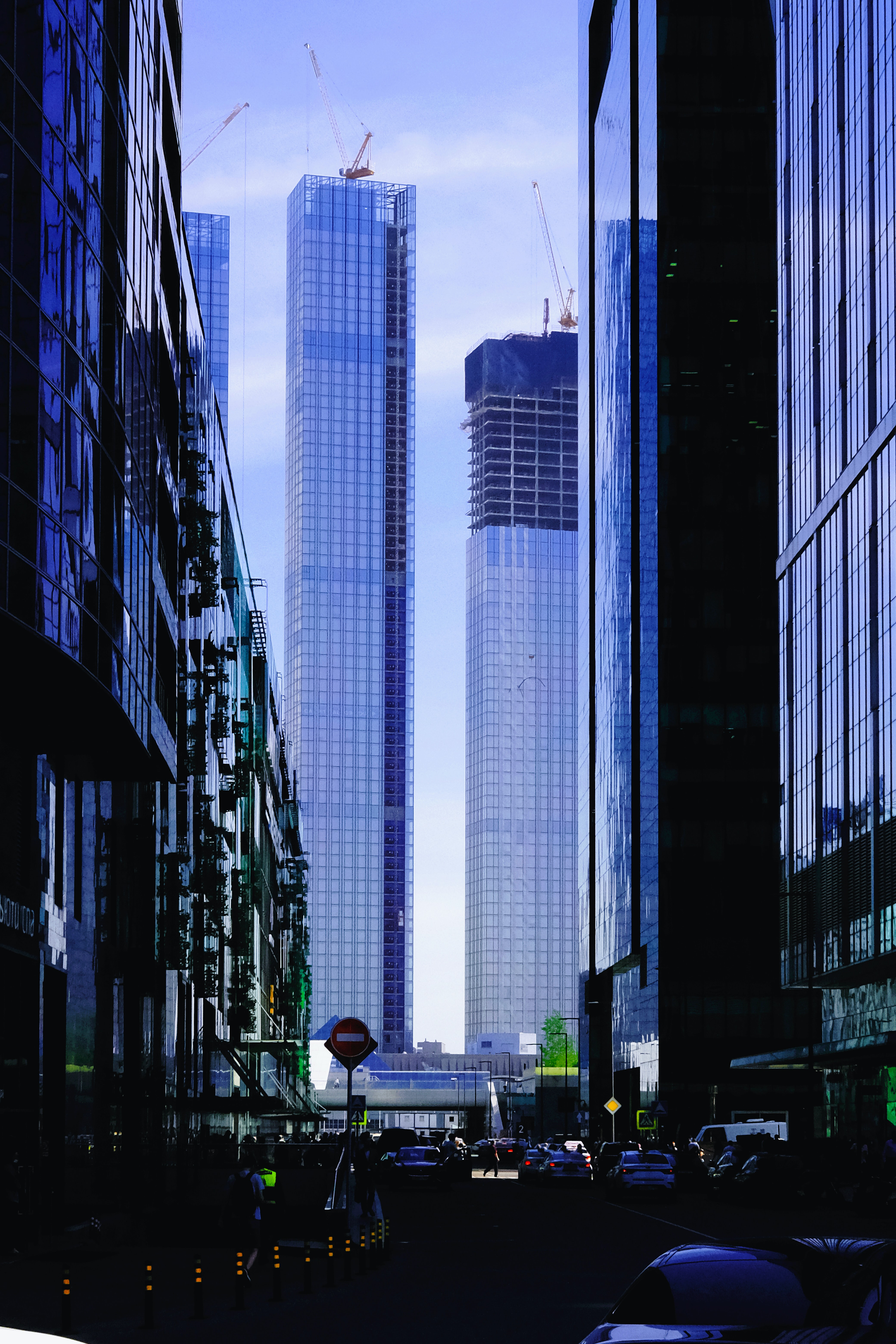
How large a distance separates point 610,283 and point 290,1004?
200ft

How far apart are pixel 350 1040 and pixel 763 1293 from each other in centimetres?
1535

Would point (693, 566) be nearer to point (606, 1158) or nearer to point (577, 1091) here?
point (606, 1158)

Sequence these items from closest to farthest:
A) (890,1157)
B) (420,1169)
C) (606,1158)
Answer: (890,1157) → (420,1169) → (606,1158)

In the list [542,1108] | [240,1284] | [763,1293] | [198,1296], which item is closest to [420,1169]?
[240,1284]

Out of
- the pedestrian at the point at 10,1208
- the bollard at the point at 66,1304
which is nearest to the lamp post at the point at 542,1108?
the pedestrian at the point at 10,1208

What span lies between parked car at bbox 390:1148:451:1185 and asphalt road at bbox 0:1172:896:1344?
17622mm

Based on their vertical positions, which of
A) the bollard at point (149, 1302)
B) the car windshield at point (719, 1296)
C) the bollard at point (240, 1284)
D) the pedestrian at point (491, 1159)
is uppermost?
the car windshield at point (719, 1296)

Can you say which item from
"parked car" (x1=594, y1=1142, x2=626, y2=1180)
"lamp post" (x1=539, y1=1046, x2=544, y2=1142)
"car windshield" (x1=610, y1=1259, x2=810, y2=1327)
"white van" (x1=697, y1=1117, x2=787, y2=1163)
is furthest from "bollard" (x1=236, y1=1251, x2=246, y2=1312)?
"lamp post" (x1=539, y1=1046, x2=544, y2=1142)

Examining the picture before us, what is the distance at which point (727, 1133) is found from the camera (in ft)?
215

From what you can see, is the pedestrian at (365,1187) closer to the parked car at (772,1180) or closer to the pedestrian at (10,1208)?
the pedestrian at (10,1208)

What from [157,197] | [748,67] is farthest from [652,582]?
[157,197]

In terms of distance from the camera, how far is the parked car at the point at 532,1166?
217ft

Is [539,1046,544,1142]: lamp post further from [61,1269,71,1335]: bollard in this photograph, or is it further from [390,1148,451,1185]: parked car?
[61,1269,71,1335]: bollard

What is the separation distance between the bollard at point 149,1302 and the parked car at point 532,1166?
161ft
